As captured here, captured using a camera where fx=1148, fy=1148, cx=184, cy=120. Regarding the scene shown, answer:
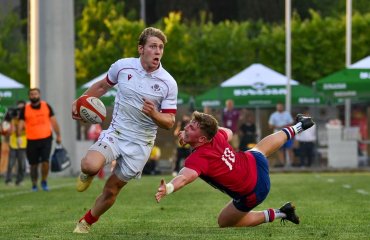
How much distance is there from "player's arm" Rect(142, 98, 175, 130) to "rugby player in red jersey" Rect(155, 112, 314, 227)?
7.7 inches

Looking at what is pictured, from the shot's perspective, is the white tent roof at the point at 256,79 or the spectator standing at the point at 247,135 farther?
the white tent roof at the point at 256,79

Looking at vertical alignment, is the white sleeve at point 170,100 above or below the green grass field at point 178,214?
above

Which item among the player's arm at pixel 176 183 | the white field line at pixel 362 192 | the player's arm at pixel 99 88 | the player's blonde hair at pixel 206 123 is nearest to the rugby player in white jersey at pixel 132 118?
the player's arm at pixel 99 88

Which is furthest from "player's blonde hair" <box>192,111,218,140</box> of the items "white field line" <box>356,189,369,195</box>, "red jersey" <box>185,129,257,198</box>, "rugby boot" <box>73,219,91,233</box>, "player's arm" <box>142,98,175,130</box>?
"white field line" <box>356,189,369,195</box>

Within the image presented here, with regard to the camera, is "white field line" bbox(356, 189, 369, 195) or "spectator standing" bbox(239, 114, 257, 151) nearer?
"white field line" bbox(356, 189, 369, 195)

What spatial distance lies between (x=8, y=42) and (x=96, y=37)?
516 cm

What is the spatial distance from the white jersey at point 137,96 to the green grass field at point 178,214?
104 centimetres

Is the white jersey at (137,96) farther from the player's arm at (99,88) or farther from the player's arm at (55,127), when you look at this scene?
the player's arm at (55,127)

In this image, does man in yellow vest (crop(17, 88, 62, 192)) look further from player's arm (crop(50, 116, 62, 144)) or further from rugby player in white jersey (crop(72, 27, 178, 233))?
rugby player in white jersey (crop(72, 27, 178, 233))

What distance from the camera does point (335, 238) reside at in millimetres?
10672

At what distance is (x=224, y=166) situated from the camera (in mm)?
11242

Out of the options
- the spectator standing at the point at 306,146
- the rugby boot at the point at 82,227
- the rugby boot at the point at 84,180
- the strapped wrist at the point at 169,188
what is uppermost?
the strapped wrist at the point at 169,188

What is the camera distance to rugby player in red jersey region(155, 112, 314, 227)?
36.3 ft

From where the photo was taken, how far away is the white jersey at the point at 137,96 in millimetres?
11609
